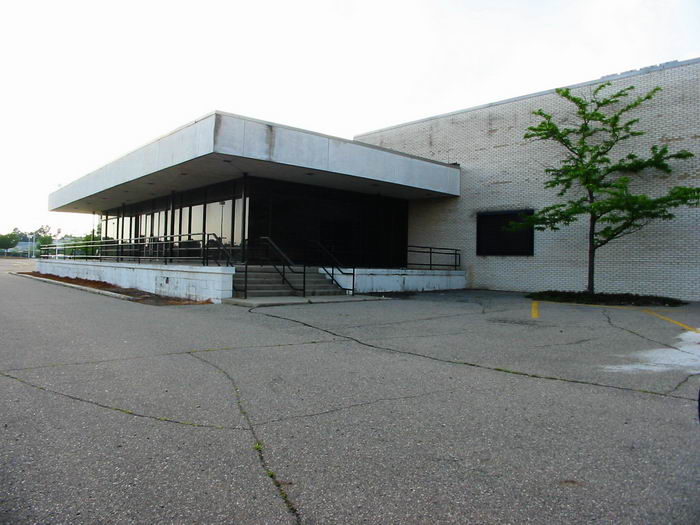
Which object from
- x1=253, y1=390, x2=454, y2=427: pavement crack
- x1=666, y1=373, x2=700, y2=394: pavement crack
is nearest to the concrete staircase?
x1=253, y1=390, x2=454, y2=427: pavement crack

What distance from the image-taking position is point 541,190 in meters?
18.7

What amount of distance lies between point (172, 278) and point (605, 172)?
1470 centimetres

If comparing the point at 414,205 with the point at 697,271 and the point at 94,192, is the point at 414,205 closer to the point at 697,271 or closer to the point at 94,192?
the point at 697,271

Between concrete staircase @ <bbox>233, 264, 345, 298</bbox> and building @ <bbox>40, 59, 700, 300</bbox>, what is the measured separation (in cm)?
17

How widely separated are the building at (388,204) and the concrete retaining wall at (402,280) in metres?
0.06

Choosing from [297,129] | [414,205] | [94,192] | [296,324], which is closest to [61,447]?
[296,324]

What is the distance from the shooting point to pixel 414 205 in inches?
908

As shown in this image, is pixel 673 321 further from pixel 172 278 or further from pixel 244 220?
pixel 172 278

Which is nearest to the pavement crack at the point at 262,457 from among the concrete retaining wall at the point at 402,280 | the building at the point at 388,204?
the building at the point at 388,204

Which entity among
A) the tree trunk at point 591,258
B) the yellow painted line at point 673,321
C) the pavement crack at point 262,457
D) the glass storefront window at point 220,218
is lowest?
the pavement crack at point 262,457

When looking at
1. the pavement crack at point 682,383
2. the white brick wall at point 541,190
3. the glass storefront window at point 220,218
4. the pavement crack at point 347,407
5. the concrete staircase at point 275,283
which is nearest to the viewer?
the pavement crack at point 347,407

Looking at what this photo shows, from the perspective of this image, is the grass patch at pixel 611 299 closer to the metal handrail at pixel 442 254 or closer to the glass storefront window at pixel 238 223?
the metal handrail at pixel 442 254

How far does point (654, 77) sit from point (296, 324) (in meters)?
15.4

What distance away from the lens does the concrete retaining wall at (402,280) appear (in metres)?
16.6
